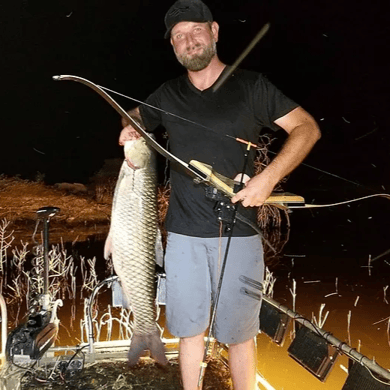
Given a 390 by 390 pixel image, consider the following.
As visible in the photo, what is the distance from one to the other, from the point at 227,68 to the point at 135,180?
2.91 ft

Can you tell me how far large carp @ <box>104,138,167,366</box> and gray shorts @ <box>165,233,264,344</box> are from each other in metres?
0.37

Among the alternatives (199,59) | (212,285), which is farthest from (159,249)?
(199,59)

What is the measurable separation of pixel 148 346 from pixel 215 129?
1482 mm

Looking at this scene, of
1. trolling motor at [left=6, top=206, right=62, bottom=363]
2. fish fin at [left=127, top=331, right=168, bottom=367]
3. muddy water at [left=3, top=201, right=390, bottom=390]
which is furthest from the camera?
muddy water at [left=3, top=201, right=390, bottom=390]

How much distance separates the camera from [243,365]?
8.68ft

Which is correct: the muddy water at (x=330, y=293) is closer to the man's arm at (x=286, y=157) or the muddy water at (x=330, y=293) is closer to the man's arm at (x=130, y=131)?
the man's arm at (x=286, y=157)

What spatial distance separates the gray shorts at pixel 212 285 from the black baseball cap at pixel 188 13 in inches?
47.3

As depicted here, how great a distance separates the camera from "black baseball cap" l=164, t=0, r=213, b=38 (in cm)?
259

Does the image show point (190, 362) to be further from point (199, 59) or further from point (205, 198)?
point (199, 59)

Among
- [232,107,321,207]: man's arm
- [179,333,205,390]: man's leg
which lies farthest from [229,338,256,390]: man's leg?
[232,107,321,207]: man's arm

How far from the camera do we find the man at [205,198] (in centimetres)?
255

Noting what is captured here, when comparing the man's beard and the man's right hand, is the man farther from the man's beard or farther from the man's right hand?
the man's right hand

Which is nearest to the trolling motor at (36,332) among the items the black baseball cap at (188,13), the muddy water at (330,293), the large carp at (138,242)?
the large carp at (138,242)

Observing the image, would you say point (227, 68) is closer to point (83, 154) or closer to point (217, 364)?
point (217, 364)
